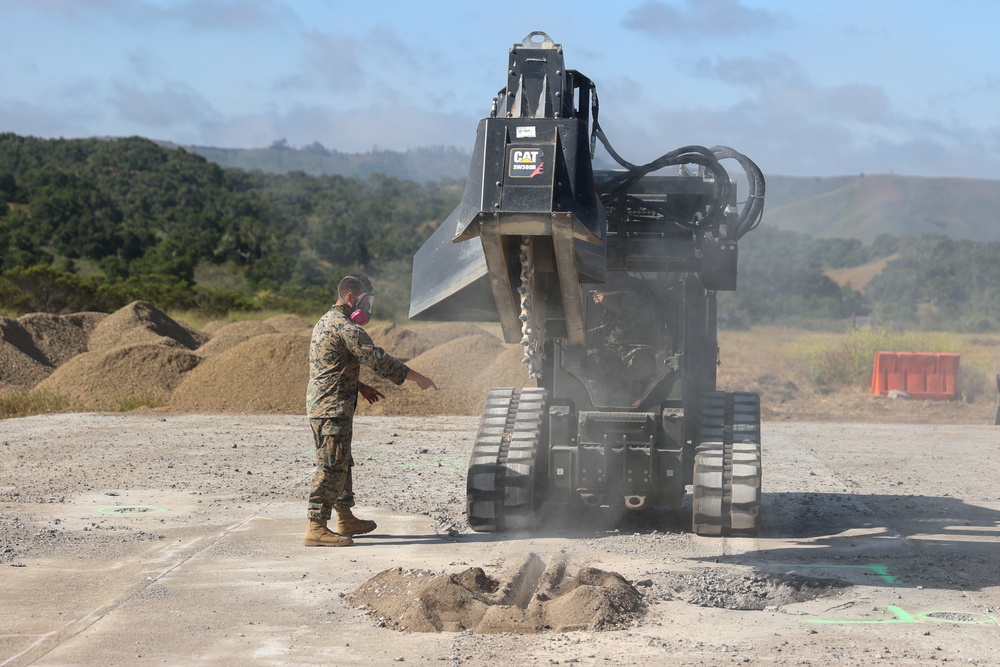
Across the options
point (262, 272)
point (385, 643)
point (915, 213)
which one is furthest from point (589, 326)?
point (915, 213)

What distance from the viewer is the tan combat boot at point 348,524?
364 inches

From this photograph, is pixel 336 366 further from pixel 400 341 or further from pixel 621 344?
pixel 400 341

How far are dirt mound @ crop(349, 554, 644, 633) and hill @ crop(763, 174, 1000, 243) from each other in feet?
459

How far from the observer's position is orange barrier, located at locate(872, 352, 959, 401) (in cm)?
2606

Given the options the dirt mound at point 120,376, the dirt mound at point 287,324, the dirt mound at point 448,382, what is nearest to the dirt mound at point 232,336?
the dirt mound at point 287,324

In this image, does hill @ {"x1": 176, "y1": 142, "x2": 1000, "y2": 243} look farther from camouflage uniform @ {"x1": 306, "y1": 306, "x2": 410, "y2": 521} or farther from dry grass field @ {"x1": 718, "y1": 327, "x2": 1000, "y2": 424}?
camouflage uniform @ {"x1": 306, "y1": 306, "x2": 410, "y2": 521}

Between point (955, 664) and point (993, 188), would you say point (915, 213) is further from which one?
point (955, 664)

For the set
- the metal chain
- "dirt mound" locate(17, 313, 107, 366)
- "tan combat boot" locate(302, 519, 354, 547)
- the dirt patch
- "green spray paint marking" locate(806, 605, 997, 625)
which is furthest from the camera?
"dirt mound" locate(17, 313, 107, 366)

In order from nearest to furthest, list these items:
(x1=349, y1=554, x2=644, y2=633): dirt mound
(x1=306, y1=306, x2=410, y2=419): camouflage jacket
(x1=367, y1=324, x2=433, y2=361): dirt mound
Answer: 1. (x1=349, y1=554, x2=644, y2=633): dirt mound
2. (x1=306, y1=306, x2=410, y2=419): camouflage jacket
3. (x1=367, y1=324, x2=433, y2=361): dirt mound

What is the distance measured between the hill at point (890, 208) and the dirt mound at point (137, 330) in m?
118

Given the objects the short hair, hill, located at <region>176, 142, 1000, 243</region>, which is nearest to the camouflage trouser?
the short hair

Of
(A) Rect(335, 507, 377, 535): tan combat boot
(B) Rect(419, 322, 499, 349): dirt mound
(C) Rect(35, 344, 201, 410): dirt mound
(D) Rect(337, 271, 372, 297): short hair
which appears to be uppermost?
(B) Rect(419, 322, 499, 349): dirt mound

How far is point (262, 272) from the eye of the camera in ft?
194

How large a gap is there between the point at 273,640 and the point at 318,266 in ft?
179
